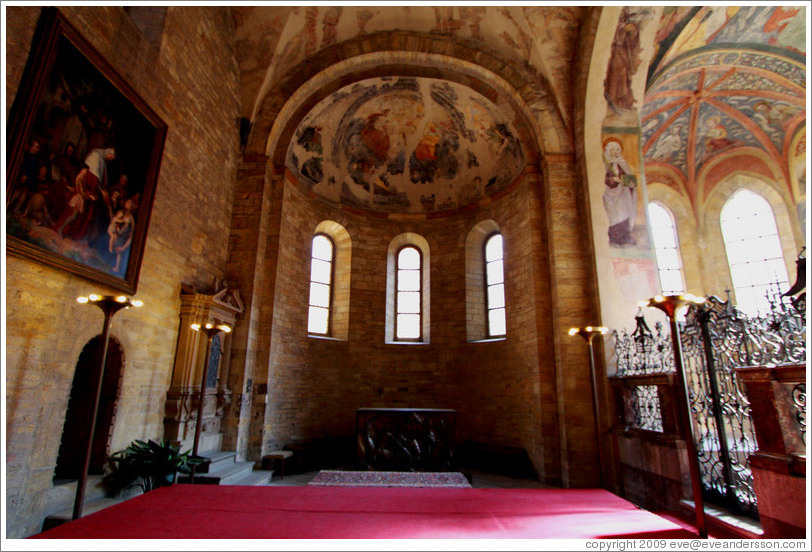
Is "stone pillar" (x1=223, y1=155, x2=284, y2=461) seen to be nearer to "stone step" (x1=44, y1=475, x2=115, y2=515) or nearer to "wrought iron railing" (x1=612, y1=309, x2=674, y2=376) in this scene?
"stone step" (x1=44, y1=475, x2=115, y2=515)

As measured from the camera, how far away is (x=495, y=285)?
1359 centimetres

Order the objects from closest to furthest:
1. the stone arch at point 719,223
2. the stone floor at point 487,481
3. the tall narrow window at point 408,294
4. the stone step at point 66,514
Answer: the stone step at point 66,514 → the stone floor at point 487,481 → the tall narrow window at point 408,294 → the stone arch at point 719,223

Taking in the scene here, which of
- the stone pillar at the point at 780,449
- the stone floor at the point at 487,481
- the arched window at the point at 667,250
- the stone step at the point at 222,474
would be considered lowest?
the stone floor at the point at 487,481

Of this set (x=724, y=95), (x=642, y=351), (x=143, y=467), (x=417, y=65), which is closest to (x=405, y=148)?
(x=417, y=65)

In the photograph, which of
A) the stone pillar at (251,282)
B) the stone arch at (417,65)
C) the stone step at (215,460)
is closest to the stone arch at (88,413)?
the stone step at (215,460)

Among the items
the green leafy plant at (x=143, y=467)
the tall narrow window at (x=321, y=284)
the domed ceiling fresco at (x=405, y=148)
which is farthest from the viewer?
the tall narrow window at (x=321, y=284)

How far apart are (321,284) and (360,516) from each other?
31.2 feet

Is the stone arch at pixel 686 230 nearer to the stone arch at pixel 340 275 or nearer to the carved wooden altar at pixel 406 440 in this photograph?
the carved wooden altar at pixel 406 440

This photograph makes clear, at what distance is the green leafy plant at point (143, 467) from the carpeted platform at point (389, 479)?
2.15m

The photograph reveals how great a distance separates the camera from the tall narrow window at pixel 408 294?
14.1 meters

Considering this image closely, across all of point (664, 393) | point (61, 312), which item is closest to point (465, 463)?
point (664, 393)

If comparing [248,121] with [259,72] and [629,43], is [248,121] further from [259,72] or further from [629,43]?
[629,43]

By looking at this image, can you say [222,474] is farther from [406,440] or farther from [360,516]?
[360,516]

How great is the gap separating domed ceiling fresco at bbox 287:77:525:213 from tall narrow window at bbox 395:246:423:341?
156cm
